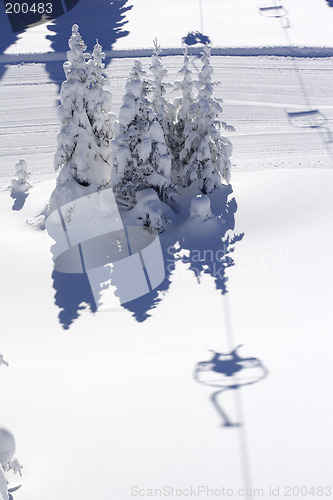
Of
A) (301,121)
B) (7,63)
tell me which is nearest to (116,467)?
(301,121)

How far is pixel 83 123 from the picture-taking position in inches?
733

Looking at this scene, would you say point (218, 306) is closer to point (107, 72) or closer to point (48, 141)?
point (48, 141)

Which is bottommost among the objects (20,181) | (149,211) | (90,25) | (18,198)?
(149,211)

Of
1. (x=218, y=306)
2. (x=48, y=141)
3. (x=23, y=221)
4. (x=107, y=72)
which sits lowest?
(x=218, y=306)

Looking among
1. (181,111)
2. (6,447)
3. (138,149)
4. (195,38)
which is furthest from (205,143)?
(195,38)

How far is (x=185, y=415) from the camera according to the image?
961 centimetres

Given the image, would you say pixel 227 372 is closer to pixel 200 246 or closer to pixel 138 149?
pixel 200 246

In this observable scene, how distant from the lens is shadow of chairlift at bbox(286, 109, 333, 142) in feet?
90.1

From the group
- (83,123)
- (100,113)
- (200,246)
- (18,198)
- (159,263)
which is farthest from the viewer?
(18,198)

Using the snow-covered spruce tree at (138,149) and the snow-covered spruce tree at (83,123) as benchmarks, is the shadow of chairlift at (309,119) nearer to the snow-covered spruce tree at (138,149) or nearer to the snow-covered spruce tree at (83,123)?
the snow-covered spruce tree at (138,149)

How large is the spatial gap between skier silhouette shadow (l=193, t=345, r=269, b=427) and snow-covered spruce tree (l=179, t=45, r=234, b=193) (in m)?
8.84

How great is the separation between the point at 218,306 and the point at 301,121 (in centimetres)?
1561

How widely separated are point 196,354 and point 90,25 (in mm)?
31885

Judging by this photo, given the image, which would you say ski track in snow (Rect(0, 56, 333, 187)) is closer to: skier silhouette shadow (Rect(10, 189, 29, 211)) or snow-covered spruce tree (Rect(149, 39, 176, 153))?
skier silhouette shadow (Rect(10, 189, 29, 211))
